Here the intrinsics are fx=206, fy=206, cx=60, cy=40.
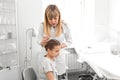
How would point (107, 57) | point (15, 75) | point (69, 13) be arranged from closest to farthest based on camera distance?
point (107, 57), point (15, 75), point (69, 13)

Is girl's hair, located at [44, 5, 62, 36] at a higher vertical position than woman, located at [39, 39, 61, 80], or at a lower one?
higher

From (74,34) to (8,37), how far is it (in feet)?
5.27

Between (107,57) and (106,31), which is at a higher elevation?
(106,31)

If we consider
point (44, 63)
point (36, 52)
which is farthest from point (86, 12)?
point (44, 63)

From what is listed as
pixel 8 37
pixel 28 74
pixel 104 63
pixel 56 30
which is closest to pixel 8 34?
pixel 8 37

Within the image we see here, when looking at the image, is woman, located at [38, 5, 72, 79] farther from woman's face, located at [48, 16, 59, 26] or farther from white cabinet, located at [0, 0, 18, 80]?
white cabinet, located at [0, 0, 18, 80]

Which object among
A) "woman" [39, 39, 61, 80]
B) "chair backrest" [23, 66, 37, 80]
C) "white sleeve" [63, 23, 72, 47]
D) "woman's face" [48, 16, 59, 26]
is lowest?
"chair backrest" [23, 66, 37, 80]

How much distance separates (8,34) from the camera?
11.6 ft

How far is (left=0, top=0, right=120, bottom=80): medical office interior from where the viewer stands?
329 cm

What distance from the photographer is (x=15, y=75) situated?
3.48m

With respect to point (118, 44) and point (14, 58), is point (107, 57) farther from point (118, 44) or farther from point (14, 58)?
point (14, 58)

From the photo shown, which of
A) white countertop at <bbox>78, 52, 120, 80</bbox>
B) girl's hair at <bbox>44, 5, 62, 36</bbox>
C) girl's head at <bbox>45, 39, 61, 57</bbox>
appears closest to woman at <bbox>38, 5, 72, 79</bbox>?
girl's hair at <bbox>44, 5, 62, 36</bbox>

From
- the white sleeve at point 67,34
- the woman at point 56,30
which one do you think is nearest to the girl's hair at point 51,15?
the woman at point 56,30

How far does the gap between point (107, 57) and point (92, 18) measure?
149cm
